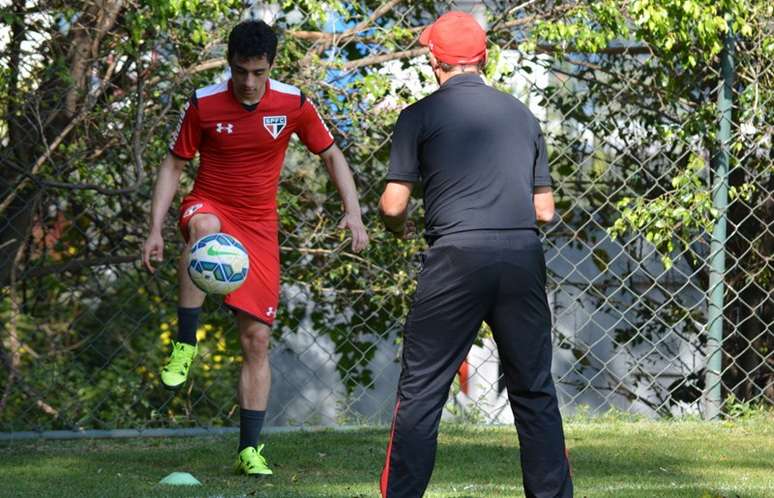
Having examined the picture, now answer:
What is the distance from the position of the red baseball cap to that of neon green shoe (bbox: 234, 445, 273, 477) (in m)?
2.25

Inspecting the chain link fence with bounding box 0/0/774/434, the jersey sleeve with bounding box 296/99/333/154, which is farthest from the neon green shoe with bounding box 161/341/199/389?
the chain link fence with bounding box 0/0/774/434

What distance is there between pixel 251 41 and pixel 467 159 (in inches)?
62.8

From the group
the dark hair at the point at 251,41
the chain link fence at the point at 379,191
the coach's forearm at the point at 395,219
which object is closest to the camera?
the coach's forearm at the point at 395,219

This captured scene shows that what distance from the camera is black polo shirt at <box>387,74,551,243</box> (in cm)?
413

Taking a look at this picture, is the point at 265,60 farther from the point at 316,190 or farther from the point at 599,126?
→ the point at 599,126

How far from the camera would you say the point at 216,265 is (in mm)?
5328

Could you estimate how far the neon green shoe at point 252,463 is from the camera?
18.6ft

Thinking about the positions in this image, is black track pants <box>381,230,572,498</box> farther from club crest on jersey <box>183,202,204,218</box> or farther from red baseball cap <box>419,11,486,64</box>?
club crest on jersey <box>183,202,204,218</box>

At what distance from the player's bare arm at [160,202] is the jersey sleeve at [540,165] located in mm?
1891

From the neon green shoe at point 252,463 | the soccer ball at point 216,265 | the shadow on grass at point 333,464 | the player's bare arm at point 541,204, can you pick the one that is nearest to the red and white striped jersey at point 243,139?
the soccer ball at point 216,265

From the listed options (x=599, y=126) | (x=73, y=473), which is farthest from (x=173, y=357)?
(x=599, y=126)

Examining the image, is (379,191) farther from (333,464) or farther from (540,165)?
(540,165)

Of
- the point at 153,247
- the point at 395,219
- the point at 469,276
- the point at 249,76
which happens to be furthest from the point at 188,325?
the point at 469,276

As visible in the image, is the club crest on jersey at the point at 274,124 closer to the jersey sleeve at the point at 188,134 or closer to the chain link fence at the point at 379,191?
the jersey sleeve at the point at 188,134
